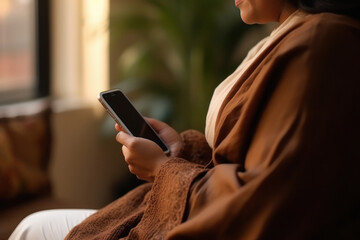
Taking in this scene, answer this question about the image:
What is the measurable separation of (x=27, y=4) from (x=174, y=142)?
190cm

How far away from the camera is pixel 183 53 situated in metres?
2.95

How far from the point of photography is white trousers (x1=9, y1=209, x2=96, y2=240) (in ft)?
4.33

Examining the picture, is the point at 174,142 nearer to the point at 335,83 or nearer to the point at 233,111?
the point at 233,111

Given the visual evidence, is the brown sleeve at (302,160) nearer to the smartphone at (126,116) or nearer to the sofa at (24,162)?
the smartphone at (126,116)

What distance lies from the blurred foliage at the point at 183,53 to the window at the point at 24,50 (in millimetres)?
348

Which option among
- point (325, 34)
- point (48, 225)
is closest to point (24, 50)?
point (48, 225)

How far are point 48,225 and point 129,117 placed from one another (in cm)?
31

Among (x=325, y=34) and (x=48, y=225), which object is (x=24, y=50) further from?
(x=325, y=34)

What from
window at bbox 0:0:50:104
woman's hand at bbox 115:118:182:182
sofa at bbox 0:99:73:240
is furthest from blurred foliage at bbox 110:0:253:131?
woman's hand at bbox 115:118:182:182

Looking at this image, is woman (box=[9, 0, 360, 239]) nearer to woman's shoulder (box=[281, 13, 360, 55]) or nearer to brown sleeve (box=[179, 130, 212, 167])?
woman's shoulder (box=[281, 13, 360, 55])

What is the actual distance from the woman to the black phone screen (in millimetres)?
246

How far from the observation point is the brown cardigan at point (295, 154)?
934 millimetres

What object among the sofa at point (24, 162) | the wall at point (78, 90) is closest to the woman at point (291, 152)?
the sofa at point (24, 162)

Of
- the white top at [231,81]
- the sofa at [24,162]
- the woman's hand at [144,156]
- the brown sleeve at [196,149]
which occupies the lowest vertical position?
the sofa at [24,162]
